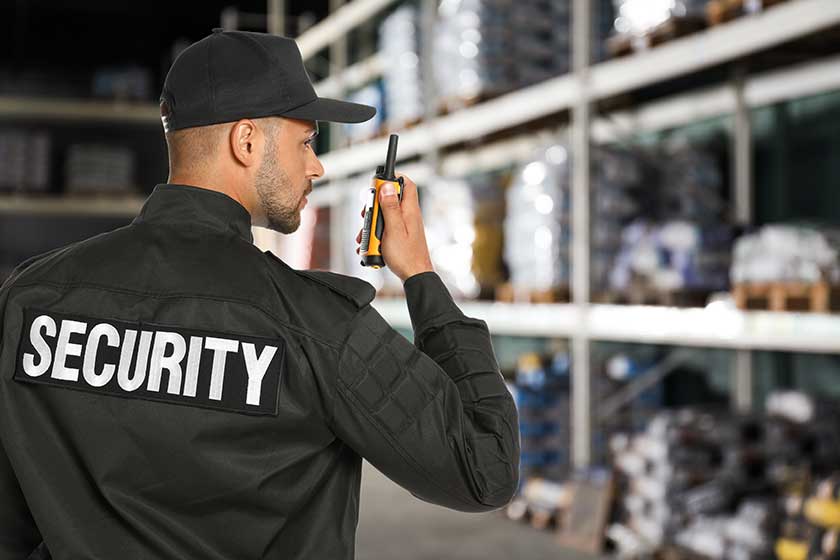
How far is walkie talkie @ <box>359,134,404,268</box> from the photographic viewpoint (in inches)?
71.4

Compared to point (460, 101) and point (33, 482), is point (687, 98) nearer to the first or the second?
point (460, 101)

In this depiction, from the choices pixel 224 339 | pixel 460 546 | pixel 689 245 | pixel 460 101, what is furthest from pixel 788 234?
pixel 224 339

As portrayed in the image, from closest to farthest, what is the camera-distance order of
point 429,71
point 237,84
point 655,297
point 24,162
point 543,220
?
point 237,84 < point 655,297 < point 543,220 < point 429,71 < point 24,162

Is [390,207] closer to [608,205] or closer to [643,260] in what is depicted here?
[643,260]

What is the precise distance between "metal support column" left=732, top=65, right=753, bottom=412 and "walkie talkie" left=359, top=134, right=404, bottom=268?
441cm

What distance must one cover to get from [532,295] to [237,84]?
14.3ft

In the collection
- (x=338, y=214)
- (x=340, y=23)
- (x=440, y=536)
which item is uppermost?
(x=340, y=23)

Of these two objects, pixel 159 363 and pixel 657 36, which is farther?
pixel 657 36

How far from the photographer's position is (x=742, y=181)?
19.7 ft

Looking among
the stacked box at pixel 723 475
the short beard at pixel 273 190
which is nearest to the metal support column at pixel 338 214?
the stacked box at pixel 723 475

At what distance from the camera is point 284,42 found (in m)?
1.71

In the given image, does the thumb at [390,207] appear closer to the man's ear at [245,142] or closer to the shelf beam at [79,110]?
the man's ear at [245,142]

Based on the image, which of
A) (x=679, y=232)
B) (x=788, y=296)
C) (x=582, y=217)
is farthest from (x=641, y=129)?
(x=788, y=296)

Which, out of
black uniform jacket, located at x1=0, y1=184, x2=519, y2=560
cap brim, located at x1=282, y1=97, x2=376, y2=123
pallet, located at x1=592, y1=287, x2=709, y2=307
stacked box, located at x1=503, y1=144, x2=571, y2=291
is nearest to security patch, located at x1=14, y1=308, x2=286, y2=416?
black uniform jacket, located at x1=0, y1=184, x2=519, y2=560
